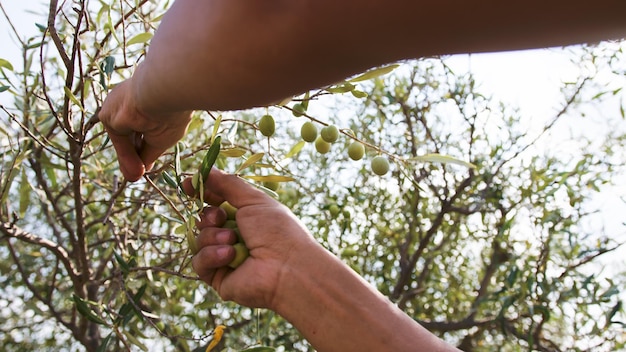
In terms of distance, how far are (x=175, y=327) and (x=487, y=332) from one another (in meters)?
2.34

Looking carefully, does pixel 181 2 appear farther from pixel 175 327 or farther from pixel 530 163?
pixel 530 163

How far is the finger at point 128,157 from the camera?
125cm

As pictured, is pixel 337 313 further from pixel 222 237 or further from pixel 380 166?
pixel 380 166

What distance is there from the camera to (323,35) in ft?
2.13

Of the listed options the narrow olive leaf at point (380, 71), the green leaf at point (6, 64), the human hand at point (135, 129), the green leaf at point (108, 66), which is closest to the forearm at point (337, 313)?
the human hand at point (135, 129)

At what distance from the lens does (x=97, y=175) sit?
2291 mm

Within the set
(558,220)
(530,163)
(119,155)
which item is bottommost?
(119,155)

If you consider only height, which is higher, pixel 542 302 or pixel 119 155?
pixel 542 302

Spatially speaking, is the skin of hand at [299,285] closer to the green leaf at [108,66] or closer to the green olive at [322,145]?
the green olive at [322,145]

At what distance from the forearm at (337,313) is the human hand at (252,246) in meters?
0.02

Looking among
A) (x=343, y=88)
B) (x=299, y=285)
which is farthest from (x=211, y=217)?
(x=343, y=88)

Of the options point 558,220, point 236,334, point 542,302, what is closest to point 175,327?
point 236,334

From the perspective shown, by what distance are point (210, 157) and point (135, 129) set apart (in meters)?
0.15

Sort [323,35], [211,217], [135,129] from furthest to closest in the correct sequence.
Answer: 1. [211,217]
2. [135,129]
3. [323,35]
